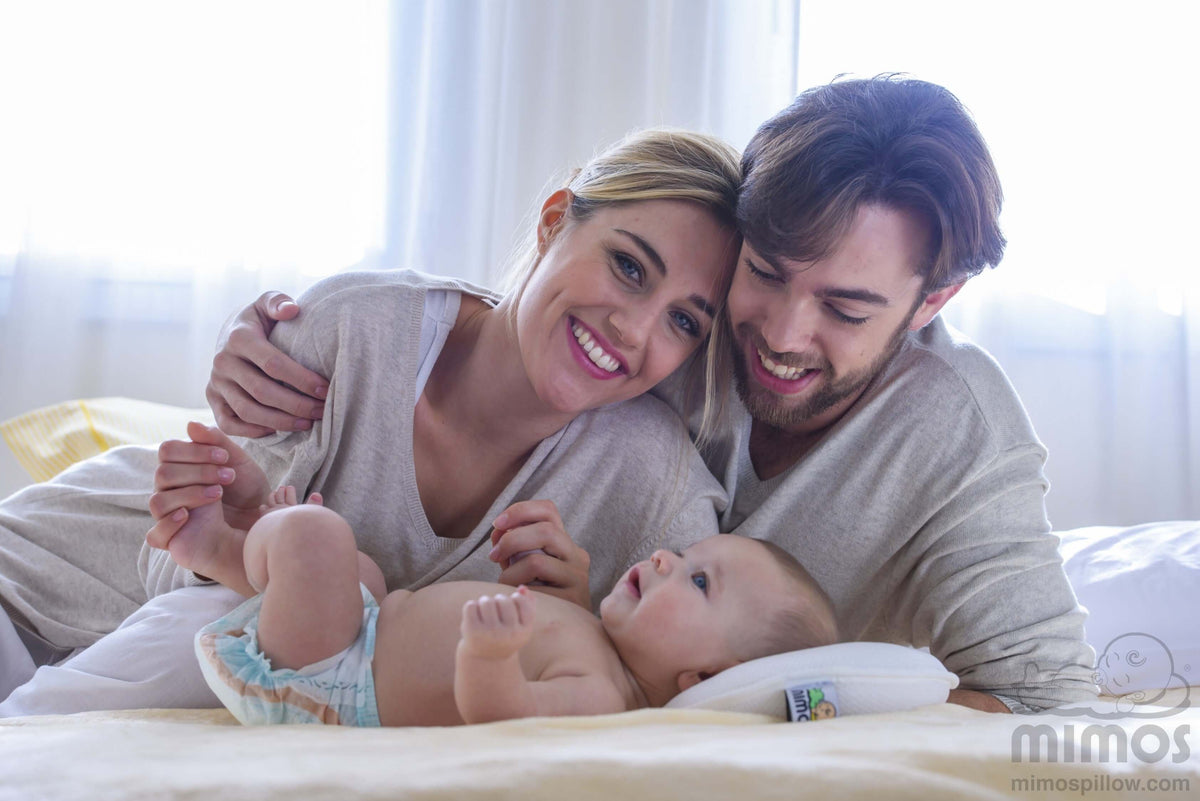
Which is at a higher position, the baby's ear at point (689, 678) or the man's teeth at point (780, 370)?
the man's teeth at point (780, 370)

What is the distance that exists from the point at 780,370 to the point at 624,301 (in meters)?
0.26

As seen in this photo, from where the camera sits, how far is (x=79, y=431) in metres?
2.34

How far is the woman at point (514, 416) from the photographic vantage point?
1.48 metres

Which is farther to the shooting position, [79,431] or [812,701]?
[79,431]

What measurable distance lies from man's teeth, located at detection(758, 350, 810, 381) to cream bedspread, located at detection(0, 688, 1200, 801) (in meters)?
0.63

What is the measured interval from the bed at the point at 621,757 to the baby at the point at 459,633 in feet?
0.26

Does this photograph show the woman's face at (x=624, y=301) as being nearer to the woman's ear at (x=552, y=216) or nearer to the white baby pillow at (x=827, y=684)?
the woman's ear at (x=552, y=216)

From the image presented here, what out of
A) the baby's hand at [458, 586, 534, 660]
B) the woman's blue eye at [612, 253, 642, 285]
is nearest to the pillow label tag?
the baby's hand at [458, 586, 534, 660]

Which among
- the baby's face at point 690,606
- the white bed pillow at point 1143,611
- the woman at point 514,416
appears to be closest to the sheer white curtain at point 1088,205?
the white bed pillow at point 1143,611

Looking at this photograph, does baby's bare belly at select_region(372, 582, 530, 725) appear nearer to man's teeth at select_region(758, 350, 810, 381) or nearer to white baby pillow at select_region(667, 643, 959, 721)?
white baby pillow at select_region(667, 643, 959, 721)

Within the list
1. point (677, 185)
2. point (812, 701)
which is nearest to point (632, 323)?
point (677, 185)

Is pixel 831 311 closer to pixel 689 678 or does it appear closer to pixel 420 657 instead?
pixel 689 678

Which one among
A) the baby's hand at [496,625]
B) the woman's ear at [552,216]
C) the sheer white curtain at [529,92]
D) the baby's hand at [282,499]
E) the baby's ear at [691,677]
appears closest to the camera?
the baby's hand at [496,625]

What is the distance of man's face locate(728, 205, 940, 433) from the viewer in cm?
142
